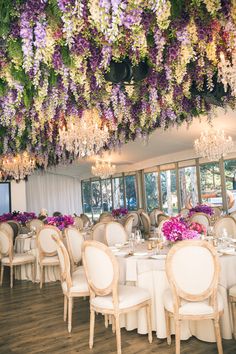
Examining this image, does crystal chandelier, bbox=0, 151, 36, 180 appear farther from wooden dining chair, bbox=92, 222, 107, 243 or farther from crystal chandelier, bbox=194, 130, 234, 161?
crystal chandelier, bbox=194, 130, 234, 161

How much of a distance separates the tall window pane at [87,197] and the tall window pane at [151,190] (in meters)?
4.39

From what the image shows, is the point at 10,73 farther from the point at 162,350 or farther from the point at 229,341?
the point at 229,341

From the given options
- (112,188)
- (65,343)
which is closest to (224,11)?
(65,343)

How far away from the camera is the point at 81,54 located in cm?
304

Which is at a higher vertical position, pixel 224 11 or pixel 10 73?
pixel 224 11

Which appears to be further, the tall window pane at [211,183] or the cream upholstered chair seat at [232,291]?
the tall window pane at [211,183]

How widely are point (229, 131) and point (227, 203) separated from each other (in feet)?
9.42

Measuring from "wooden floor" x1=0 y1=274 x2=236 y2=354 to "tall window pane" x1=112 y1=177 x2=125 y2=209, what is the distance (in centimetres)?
995

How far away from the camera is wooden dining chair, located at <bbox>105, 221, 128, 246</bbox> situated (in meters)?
5.48

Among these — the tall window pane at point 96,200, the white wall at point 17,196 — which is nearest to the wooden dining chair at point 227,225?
the white wall at point 17,196

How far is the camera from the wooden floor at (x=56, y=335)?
3.04 m

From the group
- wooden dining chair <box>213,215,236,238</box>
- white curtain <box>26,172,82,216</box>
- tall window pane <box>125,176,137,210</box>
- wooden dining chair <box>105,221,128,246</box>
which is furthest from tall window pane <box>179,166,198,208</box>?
white curtain <box>26,172,82,216</box>

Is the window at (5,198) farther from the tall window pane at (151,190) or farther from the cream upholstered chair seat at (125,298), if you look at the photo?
the cream upholstered chair seat at (125,298)

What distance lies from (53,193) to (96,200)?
7.10ft
